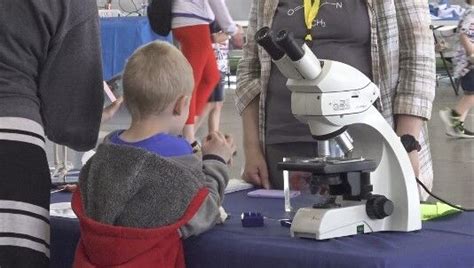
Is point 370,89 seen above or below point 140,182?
above

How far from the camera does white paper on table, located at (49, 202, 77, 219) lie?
2.11 metres

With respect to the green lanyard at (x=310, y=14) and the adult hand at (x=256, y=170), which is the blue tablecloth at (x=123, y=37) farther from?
the green lanyard at (x=310, y=14)

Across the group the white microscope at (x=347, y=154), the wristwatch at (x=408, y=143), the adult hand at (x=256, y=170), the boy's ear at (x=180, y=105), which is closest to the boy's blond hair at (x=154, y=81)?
the boy's ear at (x=180, y=105)

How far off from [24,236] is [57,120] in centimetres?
25

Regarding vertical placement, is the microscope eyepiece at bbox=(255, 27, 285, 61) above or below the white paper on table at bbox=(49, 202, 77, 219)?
above

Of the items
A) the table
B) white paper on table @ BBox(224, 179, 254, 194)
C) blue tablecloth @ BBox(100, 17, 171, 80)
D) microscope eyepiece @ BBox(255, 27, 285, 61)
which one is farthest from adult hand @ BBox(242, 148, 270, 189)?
the table

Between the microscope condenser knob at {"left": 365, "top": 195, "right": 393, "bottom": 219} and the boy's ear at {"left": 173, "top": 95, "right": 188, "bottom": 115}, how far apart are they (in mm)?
424

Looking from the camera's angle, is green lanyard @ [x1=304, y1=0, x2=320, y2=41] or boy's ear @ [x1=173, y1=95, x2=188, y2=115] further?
A: green lanyard @ [x1=304, y1=0, x2=320, y2=41]

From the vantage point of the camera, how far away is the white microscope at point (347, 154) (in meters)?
1.73

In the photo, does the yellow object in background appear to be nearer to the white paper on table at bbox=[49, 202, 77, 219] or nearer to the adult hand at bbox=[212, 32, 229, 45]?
the white paper on table at bbox=[49, 202, 77, 219]

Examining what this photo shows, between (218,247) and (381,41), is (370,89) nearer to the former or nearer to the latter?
(218,247)

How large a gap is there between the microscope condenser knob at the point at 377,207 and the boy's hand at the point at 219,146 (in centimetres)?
34

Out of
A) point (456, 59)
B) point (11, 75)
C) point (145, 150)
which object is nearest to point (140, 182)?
point (145, 150)

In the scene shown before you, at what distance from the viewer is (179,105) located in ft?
6.35
